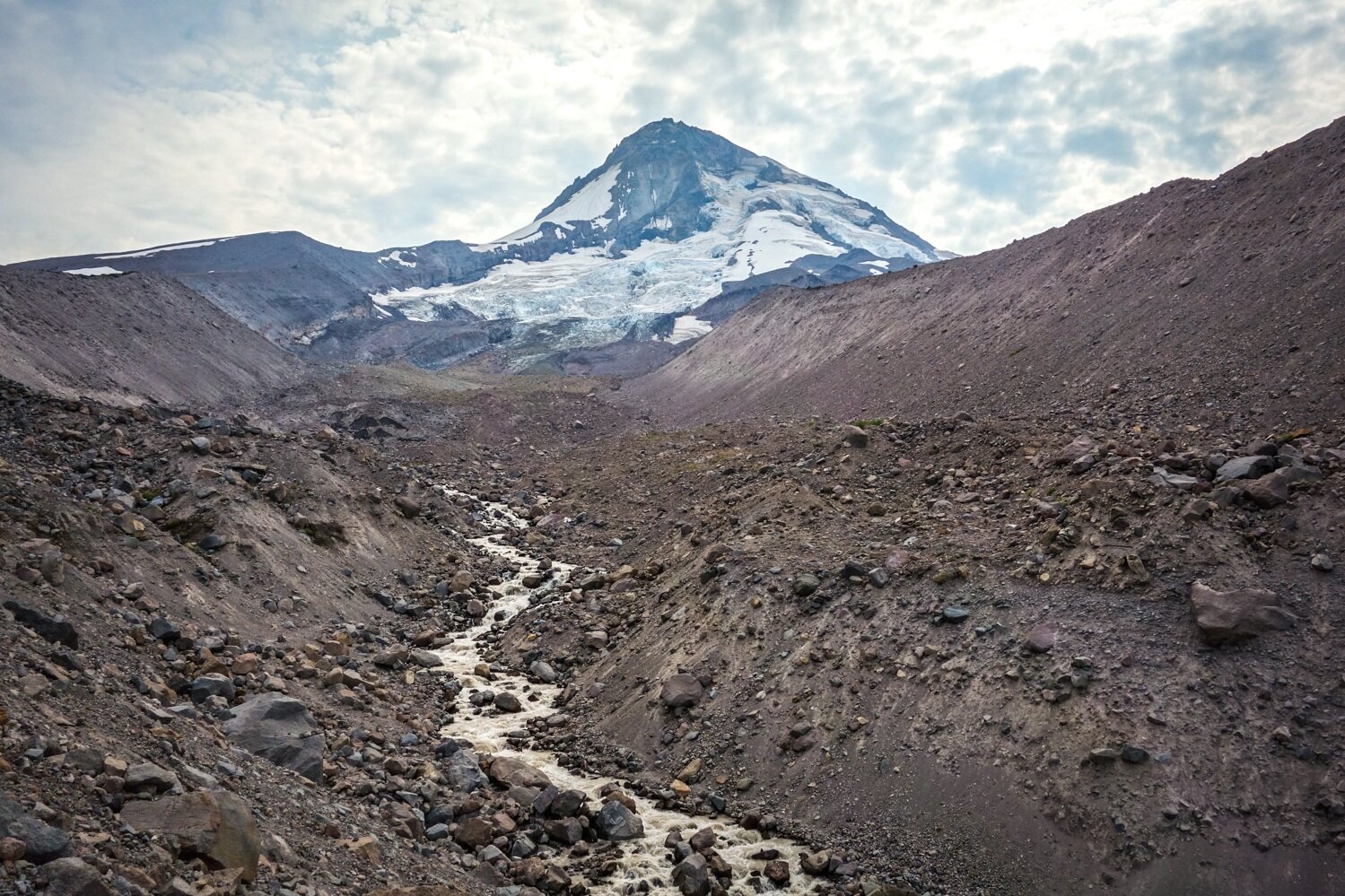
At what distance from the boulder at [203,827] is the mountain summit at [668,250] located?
94.4 m

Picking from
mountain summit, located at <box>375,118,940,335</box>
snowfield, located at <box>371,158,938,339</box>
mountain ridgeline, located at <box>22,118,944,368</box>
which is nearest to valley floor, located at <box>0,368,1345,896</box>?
mountain ridgeline, located at <box>22,118,944,368</box>

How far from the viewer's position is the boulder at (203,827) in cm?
559

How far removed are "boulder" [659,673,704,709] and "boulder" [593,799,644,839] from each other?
2.12m

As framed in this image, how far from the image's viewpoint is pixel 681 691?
1139cm

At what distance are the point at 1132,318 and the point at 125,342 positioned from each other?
51315 millimetres

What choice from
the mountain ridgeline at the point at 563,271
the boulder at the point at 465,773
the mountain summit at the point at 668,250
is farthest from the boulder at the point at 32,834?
the mountain summit at the point at 668,250

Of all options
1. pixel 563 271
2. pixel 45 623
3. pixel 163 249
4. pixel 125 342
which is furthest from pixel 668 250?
pixel 45 623

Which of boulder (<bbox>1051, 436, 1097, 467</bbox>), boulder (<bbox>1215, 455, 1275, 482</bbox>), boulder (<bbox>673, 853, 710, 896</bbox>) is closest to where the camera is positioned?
boulder (<bbox>673, 853, 710, 896</bbox>)

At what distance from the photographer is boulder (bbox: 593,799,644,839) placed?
9086 mm

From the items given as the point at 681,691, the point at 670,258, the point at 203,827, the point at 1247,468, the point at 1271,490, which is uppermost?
the point at 670,258

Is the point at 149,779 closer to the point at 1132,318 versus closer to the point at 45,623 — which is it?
the point at 45,623

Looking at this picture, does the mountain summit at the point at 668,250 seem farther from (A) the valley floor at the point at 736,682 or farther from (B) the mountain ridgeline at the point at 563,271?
(A) the valley floor at the point at 736,682

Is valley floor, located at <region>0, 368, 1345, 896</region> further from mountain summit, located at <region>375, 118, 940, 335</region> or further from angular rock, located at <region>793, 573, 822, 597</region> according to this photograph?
mountain summit, located at <region>375, 118, 940, 335</region>

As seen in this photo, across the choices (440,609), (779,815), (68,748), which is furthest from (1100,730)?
(440,609)
